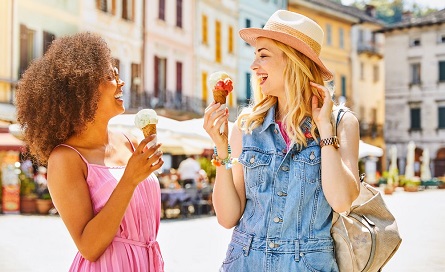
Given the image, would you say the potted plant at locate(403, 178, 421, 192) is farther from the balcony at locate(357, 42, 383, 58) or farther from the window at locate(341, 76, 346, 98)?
the balcony at locate(357, 42, 383, 58)

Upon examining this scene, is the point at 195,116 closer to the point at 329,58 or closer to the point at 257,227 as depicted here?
the point at 329,58

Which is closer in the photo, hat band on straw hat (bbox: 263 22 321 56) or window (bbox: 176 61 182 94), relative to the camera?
hat band on straw hat (bbox: 263 22 321 56)

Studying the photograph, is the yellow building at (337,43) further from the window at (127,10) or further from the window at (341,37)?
the window at (127,10)

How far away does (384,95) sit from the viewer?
172 feet

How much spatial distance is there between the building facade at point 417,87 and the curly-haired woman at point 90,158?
46622 mm

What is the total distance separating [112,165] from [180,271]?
6.75 meters

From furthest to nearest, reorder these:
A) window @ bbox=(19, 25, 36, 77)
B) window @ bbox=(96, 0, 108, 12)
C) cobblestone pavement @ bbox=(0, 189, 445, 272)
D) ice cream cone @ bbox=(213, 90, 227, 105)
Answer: window @ bbox=(96, 0, 108, 12)
window @ bbox=(19, 25, 36, 77)
cobblestone pavement @ bbox=(0, 189, 445, 272)
ice cream cone @ bbox=(213, 90, 227, 105)

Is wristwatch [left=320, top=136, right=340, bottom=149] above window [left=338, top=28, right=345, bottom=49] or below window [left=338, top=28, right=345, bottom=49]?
below

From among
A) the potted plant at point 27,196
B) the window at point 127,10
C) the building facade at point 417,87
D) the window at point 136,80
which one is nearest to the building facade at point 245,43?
the window at point 136,80

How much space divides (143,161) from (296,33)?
753 mm

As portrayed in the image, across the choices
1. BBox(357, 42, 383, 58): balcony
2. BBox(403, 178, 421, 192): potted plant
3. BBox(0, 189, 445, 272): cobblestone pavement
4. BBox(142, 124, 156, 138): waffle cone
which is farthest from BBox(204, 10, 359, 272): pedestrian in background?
BBox(357, 42, 383, 58): balcony

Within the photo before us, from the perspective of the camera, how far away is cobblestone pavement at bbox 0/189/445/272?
10.1m

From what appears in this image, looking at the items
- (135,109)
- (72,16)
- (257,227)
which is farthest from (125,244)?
(135,109)

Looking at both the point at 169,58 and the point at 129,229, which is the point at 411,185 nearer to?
the point at 169,58
